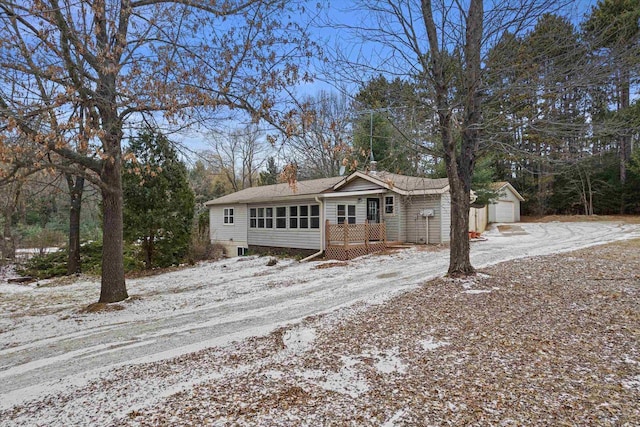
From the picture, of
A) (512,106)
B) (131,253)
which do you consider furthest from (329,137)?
(131,253)

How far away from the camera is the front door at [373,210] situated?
55.2ft

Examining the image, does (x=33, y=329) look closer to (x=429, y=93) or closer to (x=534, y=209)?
(x=429, y=93)

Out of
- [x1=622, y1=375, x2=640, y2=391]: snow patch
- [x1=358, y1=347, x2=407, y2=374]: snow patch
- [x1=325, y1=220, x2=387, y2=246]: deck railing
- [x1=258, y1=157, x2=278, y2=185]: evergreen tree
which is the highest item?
[x1=258, y1=157, x2=278, y2=185]: evergreen tree

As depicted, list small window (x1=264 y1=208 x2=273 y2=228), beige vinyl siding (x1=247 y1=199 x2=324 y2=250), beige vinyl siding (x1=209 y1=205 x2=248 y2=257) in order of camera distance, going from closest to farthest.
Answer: beige vinyl siding (x1=247 y1=199 x2=324 y2=250), small window (x1=264 y1=208 x2=273 y2=228), beige vinyl siding (x1=209 y1=205 x2=248 y2=257)

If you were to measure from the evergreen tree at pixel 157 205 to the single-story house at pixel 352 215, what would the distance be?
4037mm

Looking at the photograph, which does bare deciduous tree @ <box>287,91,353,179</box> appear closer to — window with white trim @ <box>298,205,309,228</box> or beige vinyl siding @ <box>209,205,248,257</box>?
window with white trim @ <box>298,205,309,228</box>

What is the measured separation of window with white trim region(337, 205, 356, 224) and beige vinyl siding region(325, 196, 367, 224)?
0.13 meters

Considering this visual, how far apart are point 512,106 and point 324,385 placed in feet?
18.7

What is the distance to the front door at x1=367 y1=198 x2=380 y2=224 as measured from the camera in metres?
16.8

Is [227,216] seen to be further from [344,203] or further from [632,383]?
[632,383]

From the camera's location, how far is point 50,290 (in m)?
11.6

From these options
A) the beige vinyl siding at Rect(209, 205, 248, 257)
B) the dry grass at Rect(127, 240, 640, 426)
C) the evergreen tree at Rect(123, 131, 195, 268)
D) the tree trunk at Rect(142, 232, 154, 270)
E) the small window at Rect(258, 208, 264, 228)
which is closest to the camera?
the dry grass at Rect(127, 240, 640, 426)

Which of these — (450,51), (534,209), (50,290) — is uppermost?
(450,51)

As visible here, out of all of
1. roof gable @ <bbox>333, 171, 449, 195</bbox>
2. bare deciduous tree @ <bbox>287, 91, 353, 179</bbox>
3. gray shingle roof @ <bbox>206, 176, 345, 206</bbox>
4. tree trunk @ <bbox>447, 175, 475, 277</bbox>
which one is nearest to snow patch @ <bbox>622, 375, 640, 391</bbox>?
bare deciduous tree @ <bbox>287, 91, 353, 179</bbox>
